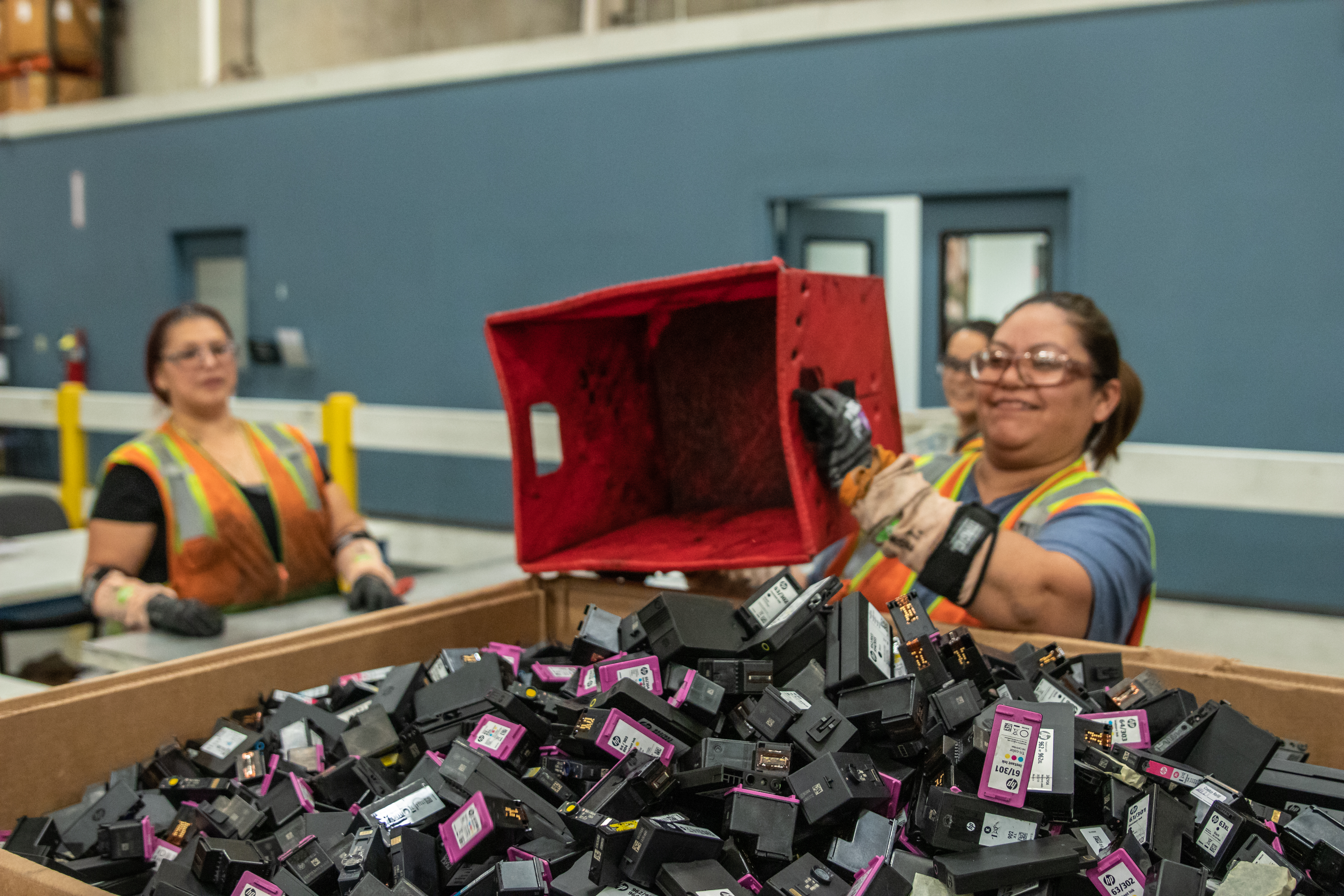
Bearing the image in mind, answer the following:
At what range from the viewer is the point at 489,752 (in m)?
1.23

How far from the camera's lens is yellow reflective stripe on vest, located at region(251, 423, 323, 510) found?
2.74 m

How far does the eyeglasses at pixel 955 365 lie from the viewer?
296 centimetres

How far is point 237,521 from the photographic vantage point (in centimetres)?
257

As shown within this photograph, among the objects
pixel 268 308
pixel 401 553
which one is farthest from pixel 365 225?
pixel 401 553

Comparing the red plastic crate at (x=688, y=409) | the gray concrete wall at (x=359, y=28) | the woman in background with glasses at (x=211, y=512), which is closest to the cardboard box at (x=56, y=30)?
the gray concrete wall at (x=359, y=28)

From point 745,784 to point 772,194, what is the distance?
4.17m

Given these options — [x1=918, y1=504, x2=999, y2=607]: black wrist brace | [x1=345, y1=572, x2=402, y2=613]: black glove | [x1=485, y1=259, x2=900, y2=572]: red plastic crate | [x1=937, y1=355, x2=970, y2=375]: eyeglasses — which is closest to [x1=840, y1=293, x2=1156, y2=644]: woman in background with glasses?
[x1=918, y1=504, x2=999, y2=607]: black wrist brace

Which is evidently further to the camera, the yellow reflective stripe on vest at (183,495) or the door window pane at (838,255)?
the door window pane at (838,255)

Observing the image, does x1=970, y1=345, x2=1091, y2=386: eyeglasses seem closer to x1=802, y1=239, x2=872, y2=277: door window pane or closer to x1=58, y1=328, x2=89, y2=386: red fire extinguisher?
x1=802, y1=239, x2=872, y2=277: door window pane

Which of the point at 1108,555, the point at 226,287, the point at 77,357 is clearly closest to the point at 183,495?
the point at 1108,555

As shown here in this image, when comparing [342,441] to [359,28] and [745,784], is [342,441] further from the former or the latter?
[359,28]

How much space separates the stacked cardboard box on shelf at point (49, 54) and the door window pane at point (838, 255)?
6106 millimetres

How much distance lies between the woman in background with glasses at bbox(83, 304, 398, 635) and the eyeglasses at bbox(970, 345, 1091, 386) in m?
1.45

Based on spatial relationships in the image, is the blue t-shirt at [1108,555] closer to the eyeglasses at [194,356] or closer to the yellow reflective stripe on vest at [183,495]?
the yellow reflective stripe on vest at [183,495]
